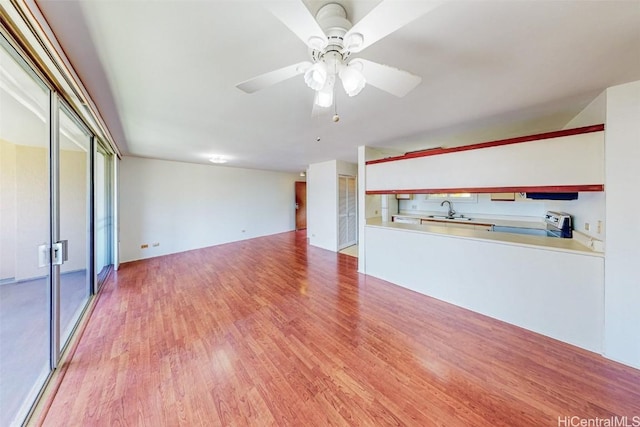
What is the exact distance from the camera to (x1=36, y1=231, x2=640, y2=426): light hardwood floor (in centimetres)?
139

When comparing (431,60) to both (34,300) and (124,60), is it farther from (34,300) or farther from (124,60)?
(34,300)

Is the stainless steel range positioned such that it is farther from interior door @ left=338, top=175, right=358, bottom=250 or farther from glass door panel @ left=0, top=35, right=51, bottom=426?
glass door panel @ left=0, top=35, right=51, bottom=426

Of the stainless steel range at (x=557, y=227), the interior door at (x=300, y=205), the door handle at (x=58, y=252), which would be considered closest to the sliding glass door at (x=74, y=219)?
the door handle at (x=58, y=252)

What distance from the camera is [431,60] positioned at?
145 centimetres

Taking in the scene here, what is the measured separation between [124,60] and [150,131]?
1.84 m

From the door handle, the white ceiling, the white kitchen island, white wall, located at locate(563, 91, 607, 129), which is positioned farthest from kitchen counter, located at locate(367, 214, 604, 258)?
the door handle

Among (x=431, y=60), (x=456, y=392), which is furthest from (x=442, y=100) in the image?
(x=456, y=392)

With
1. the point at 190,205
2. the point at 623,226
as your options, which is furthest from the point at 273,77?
the point at 190,205

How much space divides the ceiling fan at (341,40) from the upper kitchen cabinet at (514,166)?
1874 millimetres

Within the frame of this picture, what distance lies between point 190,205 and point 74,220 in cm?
310

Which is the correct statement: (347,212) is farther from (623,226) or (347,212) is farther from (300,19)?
(300,19)

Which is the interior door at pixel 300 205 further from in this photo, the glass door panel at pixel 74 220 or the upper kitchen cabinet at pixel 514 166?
the glass door panel at pixel 74 220

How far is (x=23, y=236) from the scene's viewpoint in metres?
1.60

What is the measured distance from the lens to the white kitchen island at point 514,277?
6.42 ft
